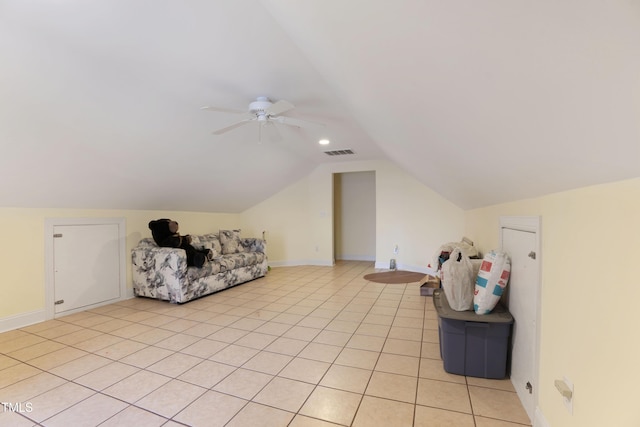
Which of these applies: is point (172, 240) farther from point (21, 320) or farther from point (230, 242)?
point (21, 320)

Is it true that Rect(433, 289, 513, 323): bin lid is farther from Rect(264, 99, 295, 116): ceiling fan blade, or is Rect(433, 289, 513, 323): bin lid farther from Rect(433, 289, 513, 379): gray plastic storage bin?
Rect(264, 99, 295, 116): ceiling fan blade

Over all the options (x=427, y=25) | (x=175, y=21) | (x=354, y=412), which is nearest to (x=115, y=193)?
(x=175, y=21)

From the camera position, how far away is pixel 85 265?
3.64 m

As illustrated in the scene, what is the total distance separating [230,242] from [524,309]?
15.1 ft

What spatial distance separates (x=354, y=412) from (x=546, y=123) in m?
1.76

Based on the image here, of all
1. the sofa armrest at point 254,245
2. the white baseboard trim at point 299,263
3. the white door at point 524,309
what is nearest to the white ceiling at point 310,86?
the white door at point 524,309

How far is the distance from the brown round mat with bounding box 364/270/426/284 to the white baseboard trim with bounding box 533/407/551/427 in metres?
3.29

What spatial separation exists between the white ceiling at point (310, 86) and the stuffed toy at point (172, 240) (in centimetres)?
41

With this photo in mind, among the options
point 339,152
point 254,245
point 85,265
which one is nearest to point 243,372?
point 85,265

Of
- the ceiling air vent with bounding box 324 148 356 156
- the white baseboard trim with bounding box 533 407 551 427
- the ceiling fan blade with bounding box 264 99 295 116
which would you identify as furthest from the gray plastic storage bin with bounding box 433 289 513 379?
the ceiling air vent with bounding box 324 148 356 156

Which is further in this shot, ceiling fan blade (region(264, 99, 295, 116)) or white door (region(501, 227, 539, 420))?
ceiling fan blade (region(264, 99, 295, 116))

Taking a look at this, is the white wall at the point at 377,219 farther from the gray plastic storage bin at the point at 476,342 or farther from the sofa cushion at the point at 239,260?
the gray plastic storage bin at the point at 476,342

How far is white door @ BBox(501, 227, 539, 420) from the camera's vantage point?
1.63 m

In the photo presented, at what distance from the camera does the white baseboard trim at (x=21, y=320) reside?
116 inches
